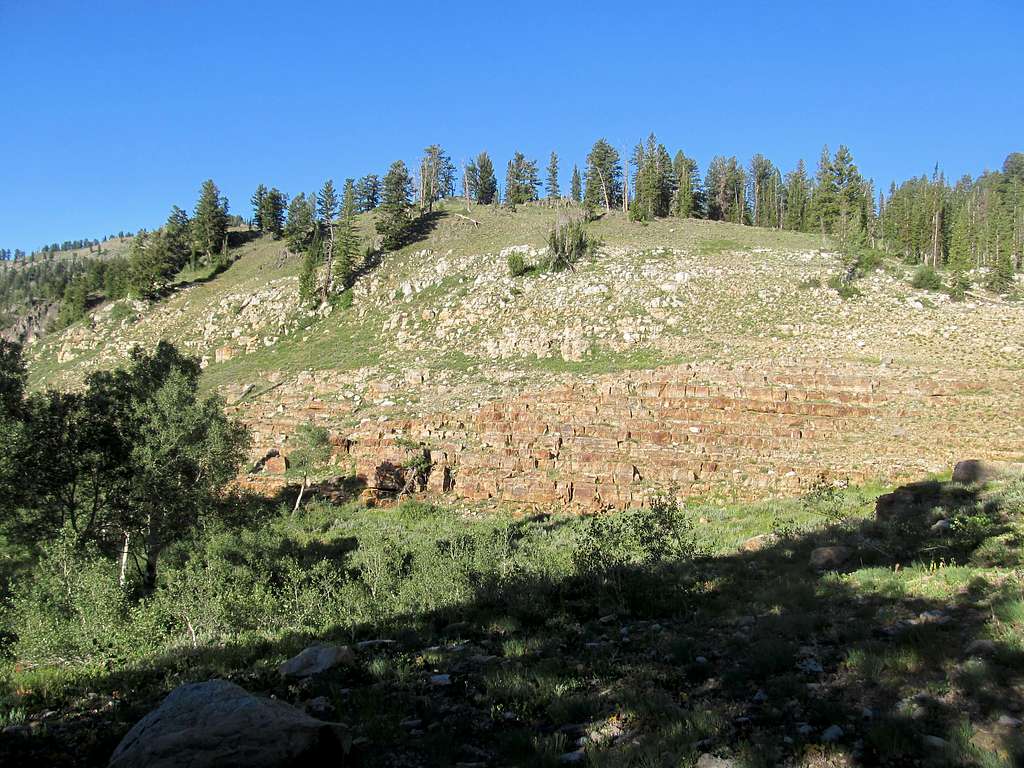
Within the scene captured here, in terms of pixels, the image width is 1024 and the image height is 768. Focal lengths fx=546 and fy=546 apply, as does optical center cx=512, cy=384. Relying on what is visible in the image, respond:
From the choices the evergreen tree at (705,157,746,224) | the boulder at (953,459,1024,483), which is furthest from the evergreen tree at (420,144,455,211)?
the boulder at (953,459,1024,483)

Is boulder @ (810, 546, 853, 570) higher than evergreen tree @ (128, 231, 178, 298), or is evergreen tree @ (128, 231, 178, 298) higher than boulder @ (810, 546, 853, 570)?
evergreen tree @ (128, 231, 178, 298)

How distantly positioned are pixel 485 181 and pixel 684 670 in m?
99.4

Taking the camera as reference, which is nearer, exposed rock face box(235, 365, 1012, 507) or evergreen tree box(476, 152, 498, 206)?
exposed rock face box(235, 365, 1012, 507)

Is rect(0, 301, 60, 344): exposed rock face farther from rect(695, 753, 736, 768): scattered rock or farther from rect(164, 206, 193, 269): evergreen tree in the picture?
rect(695, 753, 736, 768): scattered rock

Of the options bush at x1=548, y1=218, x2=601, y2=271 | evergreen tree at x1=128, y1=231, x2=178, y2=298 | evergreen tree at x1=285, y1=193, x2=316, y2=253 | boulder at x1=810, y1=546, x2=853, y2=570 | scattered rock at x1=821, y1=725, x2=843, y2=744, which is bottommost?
boulder at x1=810, y1=546, x2=853, y2=570

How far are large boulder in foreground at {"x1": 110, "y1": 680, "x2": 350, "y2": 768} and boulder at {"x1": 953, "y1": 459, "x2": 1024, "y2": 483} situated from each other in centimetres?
1880

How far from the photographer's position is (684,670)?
6.68 meters

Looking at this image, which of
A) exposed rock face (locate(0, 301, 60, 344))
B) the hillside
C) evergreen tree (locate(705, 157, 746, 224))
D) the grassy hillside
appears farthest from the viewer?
evergreen tree (locate(705, 157, 746, 224))

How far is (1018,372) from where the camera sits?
2636 cm

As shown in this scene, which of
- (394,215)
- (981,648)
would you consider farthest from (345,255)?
(981,648)

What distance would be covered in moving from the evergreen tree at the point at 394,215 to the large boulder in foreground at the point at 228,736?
62.7 metres

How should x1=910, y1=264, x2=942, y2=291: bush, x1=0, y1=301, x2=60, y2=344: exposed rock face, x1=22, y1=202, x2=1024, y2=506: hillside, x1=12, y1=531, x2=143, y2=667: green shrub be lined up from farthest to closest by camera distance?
x1=0, y1=301, x2=60, y2=344: exposed rock face, x1=910, y1=264, x2=942, y2=291: bush, x1=22, y1=202, x2=1024, y2=506: hillside, x1=12, y1=531, x2=143, y2=667: green shrub

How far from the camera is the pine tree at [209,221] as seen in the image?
75.1m

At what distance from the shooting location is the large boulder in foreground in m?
4.60
